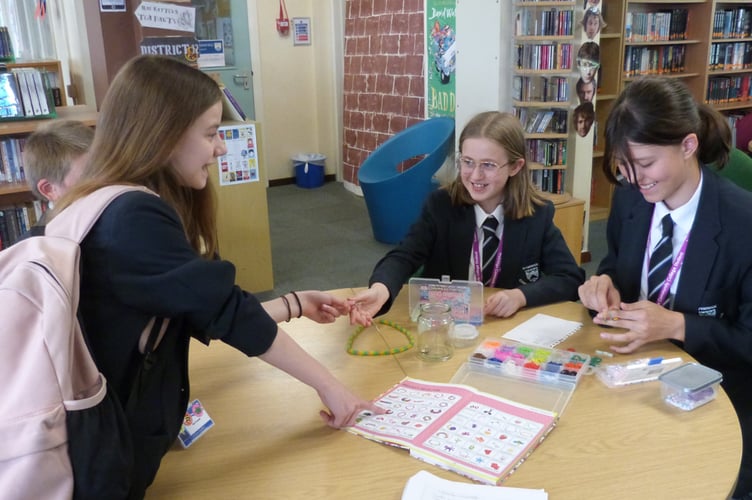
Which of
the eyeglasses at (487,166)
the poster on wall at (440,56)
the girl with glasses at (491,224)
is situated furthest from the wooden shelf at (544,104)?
the eyeglasses at (487,166)

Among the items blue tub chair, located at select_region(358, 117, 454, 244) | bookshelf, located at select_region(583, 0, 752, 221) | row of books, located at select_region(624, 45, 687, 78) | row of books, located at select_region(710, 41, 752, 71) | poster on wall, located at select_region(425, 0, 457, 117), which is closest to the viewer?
blue tub chair, located at select_region(358, 117, 454, 244)

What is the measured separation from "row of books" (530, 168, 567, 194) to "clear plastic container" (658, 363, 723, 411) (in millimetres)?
2904

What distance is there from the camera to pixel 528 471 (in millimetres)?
1112

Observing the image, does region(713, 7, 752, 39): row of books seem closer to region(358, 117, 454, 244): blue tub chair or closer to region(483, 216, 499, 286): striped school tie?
region(358, 117, 454, 244): blue tub chair

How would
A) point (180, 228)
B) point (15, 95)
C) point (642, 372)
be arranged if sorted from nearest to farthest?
1. point (180, 228)
2. point (642, 372)
3. point (15, 95)

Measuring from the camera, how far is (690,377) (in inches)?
52.7

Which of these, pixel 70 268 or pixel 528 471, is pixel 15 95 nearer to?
pixel 70 268

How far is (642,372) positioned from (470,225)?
30.8 inches

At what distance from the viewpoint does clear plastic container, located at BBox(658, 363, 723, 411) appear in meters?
1.30

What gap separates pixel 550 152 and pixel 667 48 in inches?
85.0

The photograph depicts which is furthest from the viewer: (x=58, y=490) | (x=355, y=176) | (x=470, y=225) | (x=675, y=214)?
(x=355, y=176)

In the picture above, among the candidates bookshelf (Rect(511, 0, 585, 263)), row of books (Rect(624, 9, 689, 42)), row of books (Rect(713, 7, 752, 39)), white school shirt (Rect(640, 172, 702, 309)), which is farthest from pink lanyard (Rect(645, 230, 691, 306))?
row of books (Rect(713, 7, 752, 39))

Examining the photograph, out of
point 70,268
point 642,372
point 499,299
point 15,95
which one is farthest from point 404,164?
point 70,268

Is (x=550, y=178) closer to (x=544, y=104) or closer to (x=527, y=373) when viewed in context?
(x=544, y=104)
